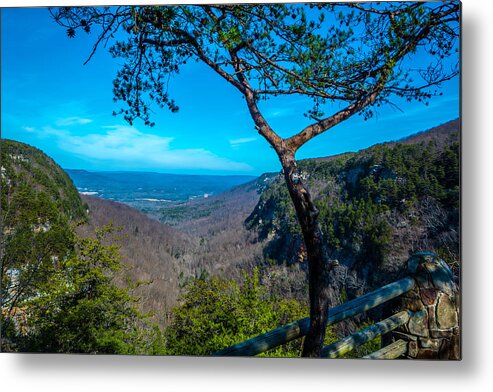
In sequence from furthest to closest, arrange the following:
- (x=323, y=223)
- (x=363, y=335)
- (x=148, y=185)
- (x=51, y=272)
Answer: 1. (x=148, y=185)
2. (x=51, y=272)
3. (x=323, y=223)
4. (x=363, y=335)

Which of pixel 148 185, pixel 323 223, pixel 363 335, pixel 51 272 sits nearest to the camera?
pixel 363 335

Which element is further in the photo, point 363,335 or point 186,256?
point 186,256

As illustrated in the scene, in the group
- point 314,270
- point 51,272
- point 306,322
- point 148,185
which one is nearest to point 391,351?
point 306,322

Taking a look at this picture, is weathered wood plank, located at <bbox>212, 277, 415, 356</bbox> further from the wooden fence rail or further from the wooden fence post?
the wooden fence post

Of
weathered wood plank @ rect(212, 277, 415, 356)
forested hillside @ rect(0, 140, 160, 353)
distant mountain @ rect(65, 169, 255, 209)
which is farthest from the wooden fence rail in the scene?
distant mountain @ rect(65, 169, 255, 209)

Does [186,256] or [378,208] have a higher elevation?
[378,208]

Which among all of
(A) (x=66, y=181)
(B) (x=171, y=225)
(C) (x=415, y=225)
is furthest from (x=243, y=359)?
(A) (x=66, y=181)

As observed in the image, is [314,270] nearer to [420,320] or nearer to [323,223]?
[323,223]
